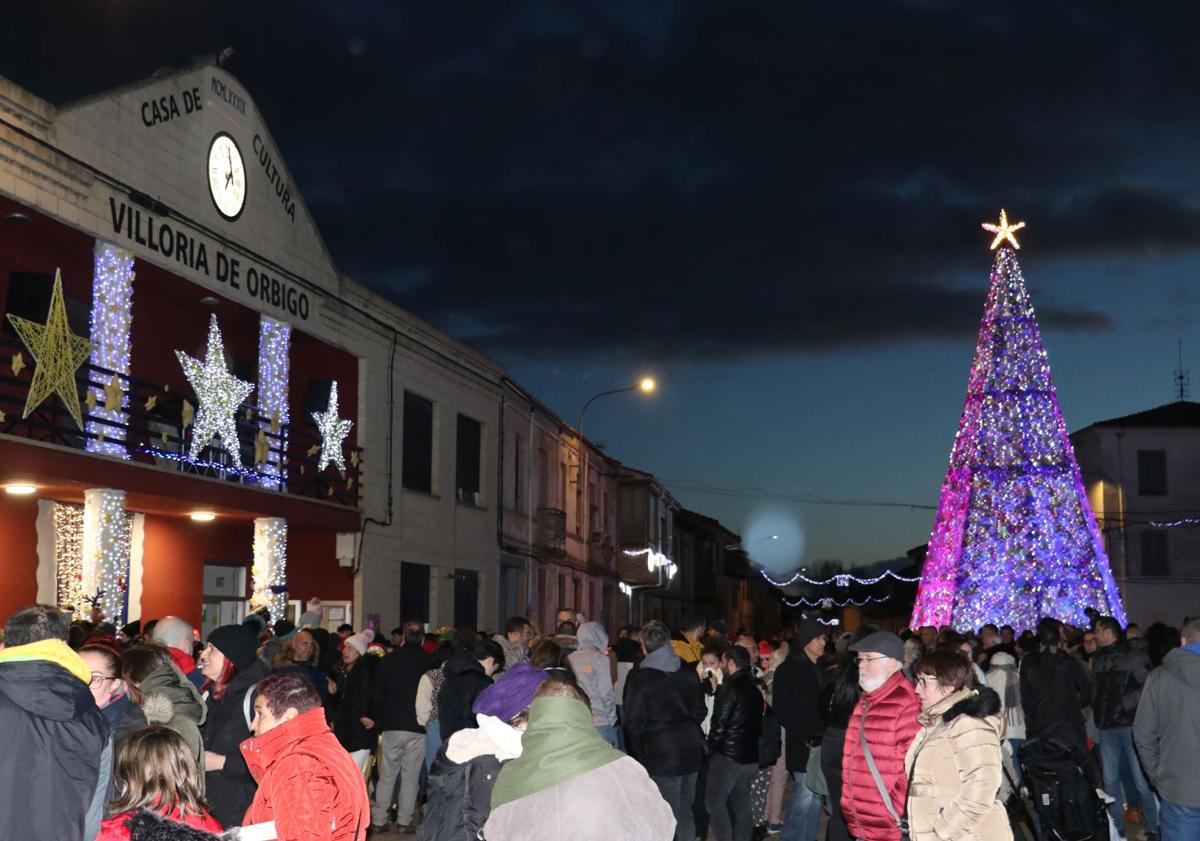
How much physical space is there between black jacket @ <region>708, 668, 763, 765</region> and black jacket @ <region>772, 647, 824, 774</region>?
121 cm

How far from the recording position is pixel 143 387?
788 inches

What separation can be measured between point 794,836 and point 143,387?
479 inches

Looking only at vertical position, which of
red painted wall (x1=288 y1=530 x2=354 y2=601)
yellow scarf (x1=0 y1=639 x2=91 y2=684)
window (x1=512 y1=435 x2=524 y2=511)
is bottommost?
yellow scarf (x1=0 y1=639 x2=91 y2=684)

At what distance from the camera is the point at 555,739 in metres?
4.82

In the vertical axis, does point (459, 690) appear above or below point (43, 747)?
below

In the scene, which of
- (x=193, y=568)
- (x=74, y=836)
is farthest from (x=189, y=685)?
(x=193, y=568)

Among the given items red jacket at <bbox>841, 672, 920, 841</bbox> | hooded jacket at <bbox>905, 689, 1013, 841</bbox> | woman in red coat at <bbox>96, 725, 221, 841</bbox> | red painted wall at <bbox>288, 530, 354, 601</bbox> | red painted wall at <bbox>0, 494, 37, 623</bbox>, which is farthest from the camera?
red painted wall at <bbox>288, 530, 354, 601</bbox>

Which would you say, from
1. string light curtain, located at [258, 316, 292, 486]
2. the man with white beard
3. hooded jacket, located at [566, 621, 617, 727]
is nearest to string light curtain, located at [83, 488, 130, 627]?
string light curtain, located at [258, 316, 292, 486]

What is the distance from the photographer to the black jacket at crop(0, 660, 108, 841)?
5277mm

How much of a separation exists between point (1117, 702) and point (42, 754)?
35.0 feet

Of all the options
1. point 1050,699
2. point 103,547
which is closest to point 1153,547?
point 1050,699

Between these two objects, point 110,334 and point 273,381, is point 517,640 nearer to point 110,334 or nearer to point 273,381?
point 110,334

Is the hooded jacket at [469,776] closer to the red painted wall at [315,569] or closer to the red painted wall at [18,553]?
the red painted wall at [18,553]

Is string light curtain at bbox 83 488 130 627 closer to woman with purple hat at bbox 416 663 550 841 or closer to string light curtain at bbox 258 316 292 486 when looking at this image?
string light curtain at bbox 258 316 292 486
